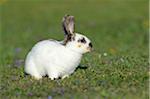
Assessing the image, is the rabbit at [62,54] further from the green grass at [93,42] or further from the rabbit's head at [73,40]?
the green grass at [93,42]

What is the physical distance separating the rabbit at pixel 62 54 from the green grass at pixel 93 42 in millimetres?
186

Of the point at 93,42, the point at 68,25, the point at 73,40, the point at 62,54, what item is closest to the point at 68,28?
the point at 68,25

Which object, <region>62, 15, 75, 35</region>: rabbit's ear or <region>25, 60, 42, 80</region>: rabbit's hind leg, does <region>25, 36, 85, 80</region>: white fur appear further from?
<region>62, 15, 75, 35</region>: rabbit's ear

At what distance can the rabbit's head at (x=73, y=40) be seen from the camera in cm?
998

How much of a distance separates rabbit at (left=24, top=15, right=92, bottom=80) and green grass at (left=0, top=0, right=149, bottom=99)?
0.19 meters

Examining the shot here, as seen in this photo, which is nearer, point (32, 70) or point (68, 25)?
point (68, 25)

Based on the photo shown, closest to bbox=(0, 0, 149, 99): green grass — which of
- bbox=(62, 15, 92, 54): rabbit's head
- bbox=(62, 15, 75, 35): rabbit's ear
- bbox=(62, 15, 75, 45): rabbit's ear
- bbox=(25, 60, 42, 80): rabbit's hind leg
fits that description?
bbox=(25, 60, 42, 80): rabbit's hind leg

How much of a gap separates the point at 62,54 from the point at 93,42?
7.75 m

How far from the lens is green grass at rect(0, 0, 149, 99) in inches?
369

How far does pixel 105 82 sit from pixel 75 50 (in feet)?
2.61

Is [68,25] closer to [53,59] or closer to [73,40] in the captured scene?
[73,40]

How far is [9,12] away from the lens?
2678 centimetres

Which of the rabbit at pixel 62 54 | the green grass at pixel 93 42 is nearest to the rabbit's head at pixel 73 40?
the rabbit at pixel 62 54

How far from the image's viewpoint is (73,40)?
33.0 feet
